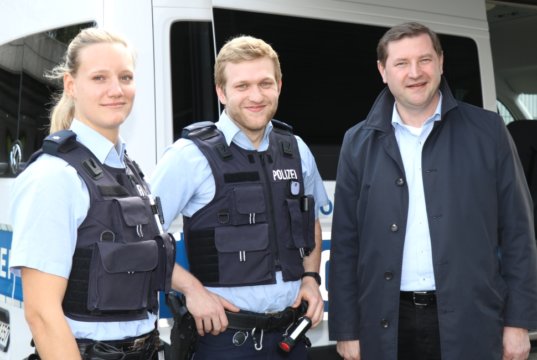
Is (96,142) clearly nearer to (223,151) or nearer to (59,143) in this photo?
(59,143)

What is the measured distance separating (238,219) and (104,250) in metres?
0.66

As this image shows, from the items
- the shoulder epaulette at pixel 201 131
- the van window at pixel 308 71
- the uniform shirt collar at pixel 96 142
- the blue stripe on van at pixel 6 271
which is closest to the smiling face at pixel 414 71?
the shoulder epaulette at pixel 201 131

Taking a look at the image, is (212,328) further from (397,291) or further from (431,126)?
(431,126)

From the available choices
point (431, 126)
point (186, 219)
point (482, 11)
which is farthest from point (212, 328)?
point (482, 11)

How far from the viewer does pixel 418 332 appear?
8.48ft

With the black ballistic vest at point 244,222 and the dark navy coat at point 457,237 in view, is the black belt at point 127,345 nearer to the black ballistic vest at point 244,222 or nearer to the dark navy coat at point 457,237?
the black ballistic vest at point 244,222

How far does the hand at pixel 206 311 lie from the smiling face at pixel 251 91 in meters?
0.57

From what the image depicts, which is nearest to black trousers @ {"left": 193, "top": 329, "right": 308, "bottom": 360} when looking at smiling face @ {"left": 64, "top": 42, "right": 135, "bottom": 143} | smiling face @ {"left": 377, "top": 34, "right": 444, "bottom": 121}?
smiling face @ {"left": 64, "top": 42, "right": 135, "bottom": 143}

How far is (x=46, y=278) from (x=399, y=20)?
2346mm

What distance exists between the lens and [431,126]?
2668 millimetres

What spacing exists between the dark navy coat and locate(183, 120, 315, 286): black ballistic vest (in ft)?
0.81

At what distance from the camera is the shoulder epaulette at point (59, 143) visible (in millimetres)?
2020

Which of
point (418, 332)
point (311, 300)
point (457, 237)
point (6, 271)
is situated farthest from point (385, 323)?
point (6, 271)

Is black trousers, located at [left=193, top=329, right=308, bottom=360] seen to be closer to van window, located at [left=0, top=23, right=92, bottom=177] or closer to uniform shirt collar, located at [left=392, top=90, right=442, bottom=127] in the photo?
uniform shirt collar, located at [left=392, top=90, right=442, bottom=127]
